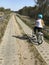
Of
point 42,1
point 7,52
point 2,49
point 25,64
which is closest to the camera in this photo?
point 25,64

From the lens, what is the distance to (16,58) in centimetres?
1041

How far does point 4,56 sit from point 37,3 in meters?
63.4

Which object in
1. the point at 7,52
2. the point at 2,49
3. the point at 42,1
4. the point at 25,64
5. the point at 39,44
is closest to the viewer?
the point at 25,64

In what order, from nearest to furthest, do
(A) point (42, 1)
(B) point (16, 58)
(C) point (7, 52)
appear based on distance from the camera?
(B) point (16, 58)
(C) point (7, 52)
(A) point (42, 1)

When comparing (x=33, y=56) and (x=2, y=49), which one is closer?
(x=33, y=56)

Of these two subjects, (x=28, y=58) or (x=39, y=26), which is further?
(x=39, y=26)

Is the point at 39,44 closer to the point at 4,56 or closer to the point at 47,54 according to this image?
the point at 47,54

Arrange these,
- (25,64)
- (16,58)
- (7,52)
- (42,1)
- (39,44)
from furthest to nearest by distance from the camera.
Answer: (42,1) → (39,44) → (7,52) → (16,58) → (25,64)

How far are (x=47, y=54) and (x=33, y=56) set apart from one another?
1008 millimetres

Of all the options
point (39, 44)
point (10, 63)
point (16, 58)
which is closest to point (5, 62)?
point (10, 63)

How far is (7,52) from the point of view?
11742 mm

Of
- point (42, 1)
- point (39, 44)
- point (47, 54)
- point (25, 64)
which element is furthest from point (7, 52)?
point (42, 1)

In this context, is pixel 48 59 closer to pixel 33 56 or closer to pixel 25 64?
pixel 33 56

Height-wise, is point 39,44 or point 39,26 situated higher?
point 39,26
